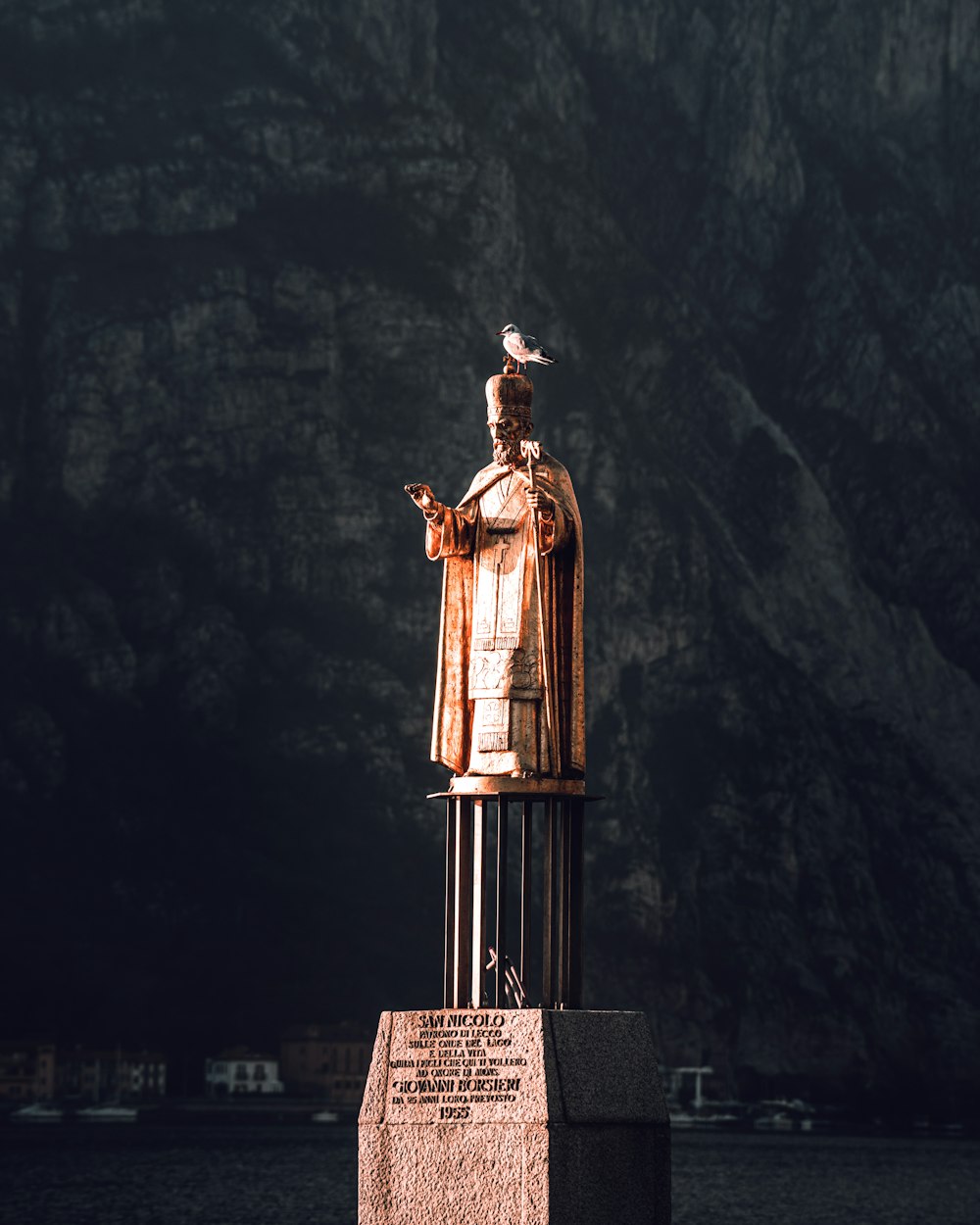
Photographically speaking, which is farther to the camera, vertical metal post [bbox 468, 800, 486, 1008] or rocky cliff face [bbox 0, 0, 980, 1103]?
rocky cliff face [bbox 0, 0, 980, 1103]

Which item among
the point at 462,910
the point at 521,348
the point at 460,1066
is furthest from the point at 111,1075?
the point at 460,1066

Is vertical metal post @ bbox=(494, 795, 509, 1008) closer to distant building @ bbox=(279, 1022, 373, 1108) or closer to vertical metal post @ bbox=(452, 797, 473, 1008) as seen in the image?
vertical metal post @ bbox=(452, 797, 473, 1008)

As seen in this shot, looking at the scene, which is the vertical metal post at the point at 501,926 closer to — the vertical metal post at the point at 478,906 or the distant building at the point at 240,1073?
the vertical metal post at the point at 478,906

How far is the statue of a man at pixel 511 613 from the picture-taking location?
22.5 m

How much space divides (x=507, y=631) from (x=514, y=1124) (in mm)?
4661

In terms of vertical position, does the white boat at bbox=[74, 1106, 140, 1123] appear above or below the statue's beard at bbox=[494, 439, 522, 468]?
below

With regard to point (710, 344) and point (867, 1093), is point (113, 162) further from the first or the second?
point (867, 1093)

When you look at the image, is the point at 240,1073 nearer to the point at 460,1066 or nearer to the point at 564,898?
the point at 564,898

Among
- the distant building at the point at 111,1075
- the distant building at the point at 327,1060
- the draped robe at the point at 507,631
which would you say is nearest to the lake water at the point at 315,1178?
the distant building at the point at 111,1075

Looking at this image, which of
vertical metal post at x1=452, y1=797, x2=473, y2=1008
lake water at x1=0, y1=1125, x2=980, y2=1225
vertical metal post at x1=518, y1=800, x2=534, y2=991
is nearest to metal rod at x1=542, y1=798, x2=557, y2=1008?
vertical metal post at x1=518, y1=800, x2=534, y2=991

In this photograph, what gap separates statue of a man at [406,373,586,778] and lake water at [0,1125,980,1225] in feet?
237

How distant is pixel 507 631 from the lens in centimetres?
2266

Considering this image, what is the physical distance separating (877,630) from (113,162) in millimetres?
70669

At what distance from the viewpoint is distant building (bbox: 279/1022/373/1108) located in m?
182
